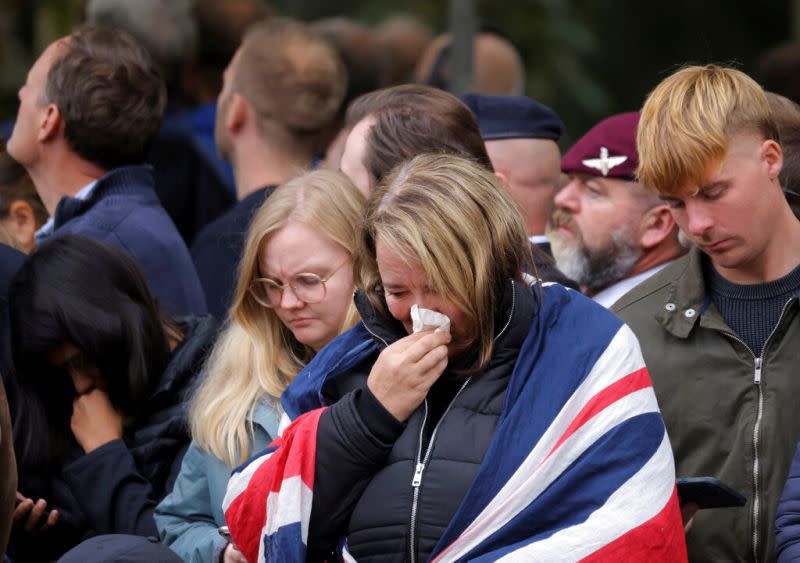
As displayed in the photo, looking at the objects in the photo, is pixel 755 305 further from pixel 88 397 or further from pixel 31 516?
pixel 31 516

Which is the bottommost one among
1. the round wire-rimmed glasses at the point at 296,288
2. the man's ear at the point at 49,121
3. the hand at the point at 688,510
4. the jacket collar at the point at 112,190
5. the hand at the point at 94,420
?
the hand at the point at 94,420

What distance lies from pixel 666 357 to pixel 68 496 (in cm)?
181

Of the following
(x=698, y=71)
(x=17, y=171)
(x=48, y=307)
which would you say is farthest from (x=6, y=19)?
(x=698, y=71)

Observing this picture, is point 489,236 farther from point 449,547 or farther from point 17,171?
point 17,171

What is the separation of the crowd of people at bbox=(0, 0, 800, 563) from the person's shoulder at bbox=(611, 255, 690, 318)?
1 centimetres

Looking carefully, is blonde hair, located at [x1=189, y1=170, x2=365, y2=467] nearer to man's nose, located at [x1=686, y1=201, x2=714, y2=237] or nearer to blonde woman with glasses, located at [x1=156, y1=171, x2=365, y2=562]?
blonde woman with glasses, located at [x1=156, y1=171, x2=365, y2=562]

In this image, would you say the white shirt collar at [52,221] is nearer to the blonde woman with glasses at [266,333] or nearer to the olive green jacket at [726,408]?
the blonde woman with glasses at [266,333]

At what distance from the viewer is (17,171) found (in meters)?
5.36

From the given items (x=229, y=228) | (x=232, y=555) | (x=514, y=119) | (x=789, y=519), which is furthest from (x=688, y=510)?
(x=229, y=228)

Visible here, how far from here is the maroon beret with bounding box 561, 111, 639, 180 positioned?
460 centimetres

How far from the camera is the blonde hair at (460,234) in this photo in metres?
3.08

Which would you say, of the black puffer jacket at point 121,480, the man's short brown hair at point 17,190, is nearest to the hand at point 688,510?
the black puffer jacket at point 121,480

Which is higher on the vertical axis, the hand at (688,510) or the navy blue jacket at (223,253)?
the hand at (688,510)

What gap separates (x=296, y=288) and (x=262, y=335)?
0.20 metres
